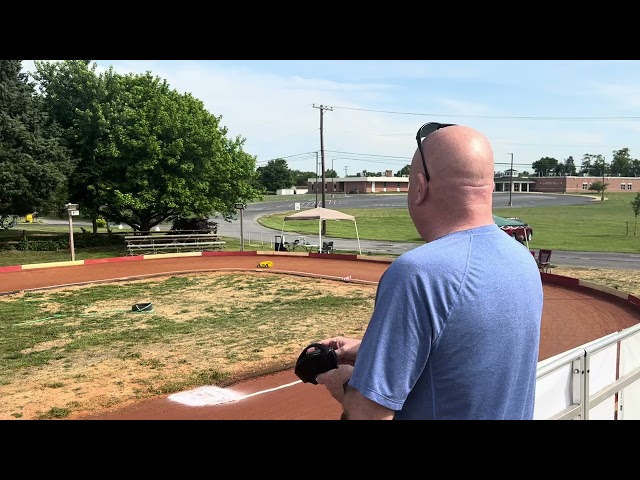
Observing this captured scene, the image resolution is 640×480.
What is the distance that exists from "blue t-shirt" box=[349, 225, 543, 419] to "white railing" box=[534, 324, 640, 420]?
1201 mm

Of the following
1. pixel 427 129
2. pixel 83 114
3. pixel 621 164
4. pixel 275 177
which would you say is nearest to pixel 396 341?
pixel 427 129

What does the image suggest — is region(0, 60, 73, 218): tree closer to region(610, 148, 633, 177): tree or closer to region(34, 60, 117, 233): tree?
region(34, 60, 117, 233): tree

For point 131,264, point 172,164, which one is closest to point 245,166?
point 172,164

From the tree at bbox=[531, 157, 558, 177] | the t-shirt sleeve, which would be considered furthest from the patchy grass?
the tree at bbox=[531, 157, 558, 177]

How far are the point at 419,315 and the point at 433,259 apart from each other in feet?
0.43

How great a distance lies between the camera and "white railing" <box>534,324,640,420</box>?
2.51 meters

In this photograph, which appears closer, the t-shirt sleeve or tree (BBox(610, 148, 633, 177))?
the t-shirt sleeve

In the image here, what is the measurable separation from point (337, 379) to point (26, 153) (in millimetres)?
30240

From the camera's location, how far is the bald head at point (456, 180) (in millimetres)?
1339

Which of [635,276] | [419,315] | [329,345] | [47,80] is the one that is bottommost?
[635,276]

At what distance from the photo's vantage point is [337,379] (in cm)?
145

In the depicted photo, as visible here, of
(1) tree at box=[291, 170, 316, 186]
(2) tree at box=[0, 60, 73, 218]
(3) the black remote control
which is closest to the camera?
(3) the black remote control

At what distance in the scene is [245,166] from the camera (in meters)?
31.2
